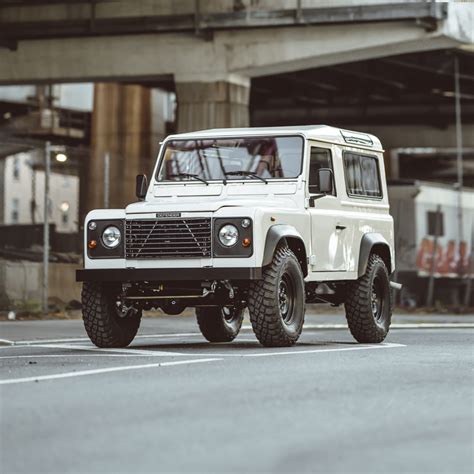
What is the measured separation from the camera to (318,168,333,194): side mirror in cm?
1572

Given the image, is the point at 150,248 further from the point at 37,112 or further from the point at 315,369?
the point at 37,112

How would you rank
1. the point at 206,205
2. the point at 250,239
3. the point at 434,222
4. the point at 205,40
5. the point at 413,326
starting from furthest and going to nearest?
the point at 434,222 < the point at 205,40 < the point at 413,326 < the point at 206,205 < the point at 250,239

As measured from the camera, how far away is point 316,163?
646 inches

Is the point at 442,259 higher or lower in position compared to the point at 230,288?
higher

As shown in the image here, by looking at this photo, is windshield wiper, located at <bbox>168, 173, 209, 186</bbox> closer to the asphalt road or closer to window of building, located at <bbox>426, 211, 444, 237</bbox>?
the asphalt road

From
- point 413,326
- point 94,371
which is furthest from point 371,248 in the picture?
point 413,326

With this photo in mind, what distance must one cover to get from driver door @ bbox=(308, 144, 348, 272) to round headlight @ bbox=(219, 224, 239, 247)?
1450 mm

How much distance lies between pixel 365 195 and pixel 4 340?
4.77 meters

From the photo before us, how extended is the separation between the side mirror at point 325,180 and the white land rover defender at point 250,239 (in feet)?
0.05

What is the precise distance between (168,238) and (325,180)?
6.37ft

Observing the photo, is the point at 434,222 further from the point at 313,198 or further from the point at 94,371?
the point at 94,371

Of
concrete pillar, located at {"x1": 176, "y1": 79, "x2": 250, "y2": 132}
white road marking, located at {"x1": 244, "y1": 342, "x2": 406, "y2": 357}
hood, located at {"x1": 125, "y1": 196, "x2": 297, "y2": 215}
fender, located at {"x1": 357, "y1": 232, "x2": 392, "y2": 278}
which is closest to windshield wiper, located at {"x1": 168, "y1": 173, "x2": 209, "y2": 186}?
hood, located at {"x1": 125, "y1": 196, "x2": 297, "y2": 215}

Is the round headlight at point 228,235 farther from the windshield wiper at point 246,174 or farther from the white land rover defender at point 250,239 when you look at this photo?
the windshield wiper at point 246,174

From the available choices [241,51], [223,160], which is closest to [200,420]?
[223,160]
